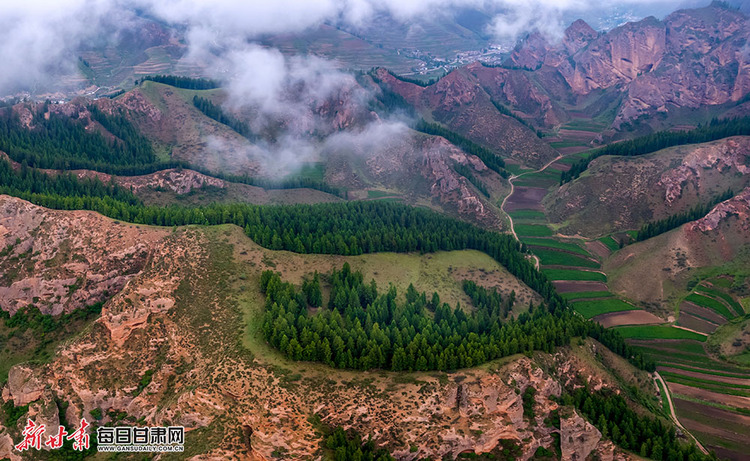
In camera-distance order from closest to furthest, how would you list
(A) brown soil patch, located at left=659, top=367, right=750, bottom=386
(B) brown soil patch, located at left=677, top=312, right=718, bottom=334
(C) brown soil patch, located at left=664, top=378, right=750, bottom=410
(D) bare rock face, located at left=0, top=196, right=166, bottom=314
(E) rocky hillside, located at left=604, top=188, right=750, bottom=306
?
1. (C) brown soil patch, located at left=664, top=378, right=750, bottom=410
2. (A) brown soil patch, located at left=659, top=367, right=750, bottom=386
3. (D) bare rock face, located at left=0, top=196, right=166, bottom=314
4. (B) brown soil patch, located at left=677, top=312, right=718, bottom=334
5. (E) rocky hillside, located at left=604, top=188, right=750, bottom=306

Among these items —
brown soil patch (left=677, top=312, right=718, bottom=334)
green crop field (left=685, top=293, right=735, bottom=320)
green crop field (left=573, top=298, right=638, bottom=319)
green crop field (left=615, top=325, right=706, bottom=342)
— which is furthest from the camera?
green crop field (left=573, top=298, right=638, bottom=319)

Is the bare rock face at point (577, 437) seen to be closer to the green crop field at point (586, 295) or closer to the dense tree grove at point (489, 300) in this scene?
the dense tree grove at point (489, 300)

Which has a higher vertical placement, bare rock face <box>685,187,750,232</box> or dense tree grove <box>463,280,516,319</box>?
bare rock face <box>685,187,750,232</box>

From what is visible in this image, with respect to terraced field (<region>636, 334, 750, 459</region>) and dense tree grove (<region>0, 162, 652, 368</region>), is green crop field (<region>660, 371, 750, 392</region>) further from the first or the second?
dense tree grove (<region>0, 162, 652, 368</region>)

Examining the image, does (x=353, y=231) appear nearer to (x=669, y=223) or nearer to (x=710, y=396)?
(x=710, y=396)

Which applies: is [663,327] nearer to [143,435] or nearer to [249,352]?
[249,352]

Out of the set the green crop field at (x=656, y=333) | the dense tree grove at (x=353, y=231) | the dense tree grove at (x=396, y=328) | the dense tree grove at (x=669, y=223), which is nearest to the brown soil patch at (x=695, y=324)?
the green crop field at (x=656, y=333)

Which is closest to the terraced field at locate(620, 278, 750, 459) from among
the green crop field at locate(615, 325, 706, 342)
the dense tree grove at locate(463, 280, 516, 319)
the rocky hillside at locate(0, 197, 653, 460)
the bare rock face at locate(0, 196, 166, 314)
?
the green crop field at locate(615, 325, 706, 342)
